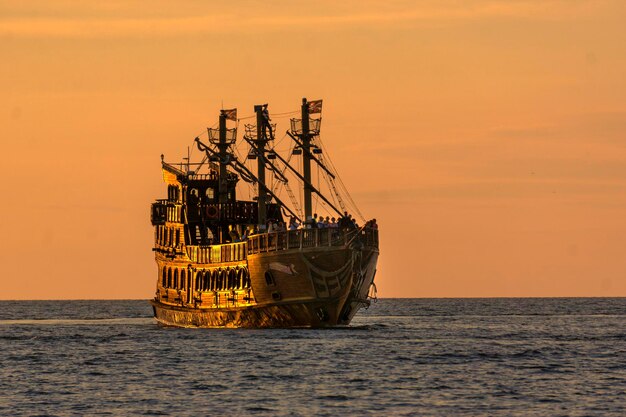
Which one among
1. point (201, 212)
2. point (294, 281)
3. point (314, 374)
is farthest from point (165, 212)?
point (314, 374)

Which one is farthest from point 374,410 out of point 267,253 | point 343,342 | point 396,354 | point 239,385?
point 267,253

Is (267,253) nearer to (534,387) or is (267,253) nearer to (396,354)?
(396,354)

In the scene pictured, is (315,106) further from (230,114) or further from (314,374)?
(314,374)

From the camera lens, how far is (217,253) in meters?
98.1

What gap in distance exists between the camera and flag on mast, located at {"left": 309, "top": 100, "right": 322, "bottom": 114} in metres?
97.9

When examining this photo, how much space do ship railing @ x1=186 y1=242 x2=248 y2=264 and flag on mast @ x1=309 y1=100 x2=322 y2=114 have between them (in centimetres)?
1095

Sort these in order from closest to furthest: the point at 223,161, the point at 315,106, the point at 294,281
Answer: the point at 294,281 < the point at 315,106 < the point at 223,161

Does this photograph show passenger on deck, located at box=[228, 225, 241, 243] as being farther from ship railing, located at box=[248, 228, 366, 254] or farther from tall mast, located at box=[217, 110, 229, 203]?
ship railing, located at box=[248, 228, 366, 254]

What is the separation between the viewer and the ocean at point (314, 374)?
5131cm

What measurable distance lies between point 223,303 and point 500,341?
63.2 feet

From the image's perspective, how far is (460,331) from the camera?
105938 millimetres

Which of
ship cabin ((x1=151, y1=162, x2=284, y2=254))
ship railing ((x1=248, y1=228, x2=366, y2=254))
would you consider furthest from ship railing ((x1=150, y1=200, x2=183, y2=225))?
ship railing ((x1=248, y1=228, x2=366, y2=254))

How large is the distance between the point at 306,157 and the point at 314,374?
38.0 m

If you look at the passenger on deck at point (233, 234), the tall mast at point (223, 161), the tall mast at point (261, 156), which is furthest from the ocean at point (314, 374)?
the tall mast at point (223, 161)
